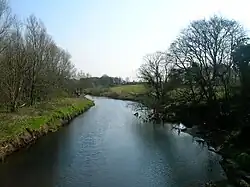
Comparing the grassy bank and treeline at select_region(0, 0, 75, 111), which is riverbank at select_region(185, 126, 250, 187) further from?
the grassy bank

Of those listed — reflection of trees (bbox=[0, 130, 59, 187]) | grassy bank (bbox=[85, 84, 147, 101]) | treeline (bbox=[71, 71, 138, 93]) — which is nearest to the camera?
reflection of trees (bbox=[0, 130, 59, 187])

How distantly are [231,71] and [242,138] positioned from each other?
1423 centimetres

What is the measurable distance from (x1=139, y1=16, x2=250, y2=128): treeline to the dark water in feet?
19.4

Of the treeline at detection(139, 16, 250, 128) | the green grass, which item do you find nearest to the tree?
the treeline at detection(139, 16, 250, 128)

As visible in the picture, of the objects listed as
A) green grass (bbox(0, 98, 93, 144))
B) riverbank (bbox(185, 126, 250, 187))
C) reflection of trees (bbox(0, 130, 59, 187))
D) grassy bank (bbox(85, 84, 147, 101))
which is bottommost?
reflection of trees (bbox(0, 130, 59, 187))

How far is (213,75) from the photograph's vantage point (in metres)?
39.2

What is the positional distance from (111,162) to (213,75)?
20.3m

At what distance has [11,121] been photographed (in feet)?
101

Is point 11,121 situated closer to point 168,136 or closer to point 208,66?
point 168,136

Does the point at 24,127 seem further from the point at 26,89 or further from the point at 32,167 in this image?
the point at 26,89

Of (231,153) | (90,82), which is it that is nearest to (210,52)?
(231,153)

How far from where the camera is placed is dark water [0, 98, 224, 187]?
19.6 m

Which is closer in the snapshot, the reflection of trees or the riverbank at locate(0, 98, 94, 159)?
the reflection of trees

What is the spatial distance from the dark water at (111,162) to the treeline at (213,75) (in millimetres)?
5905
